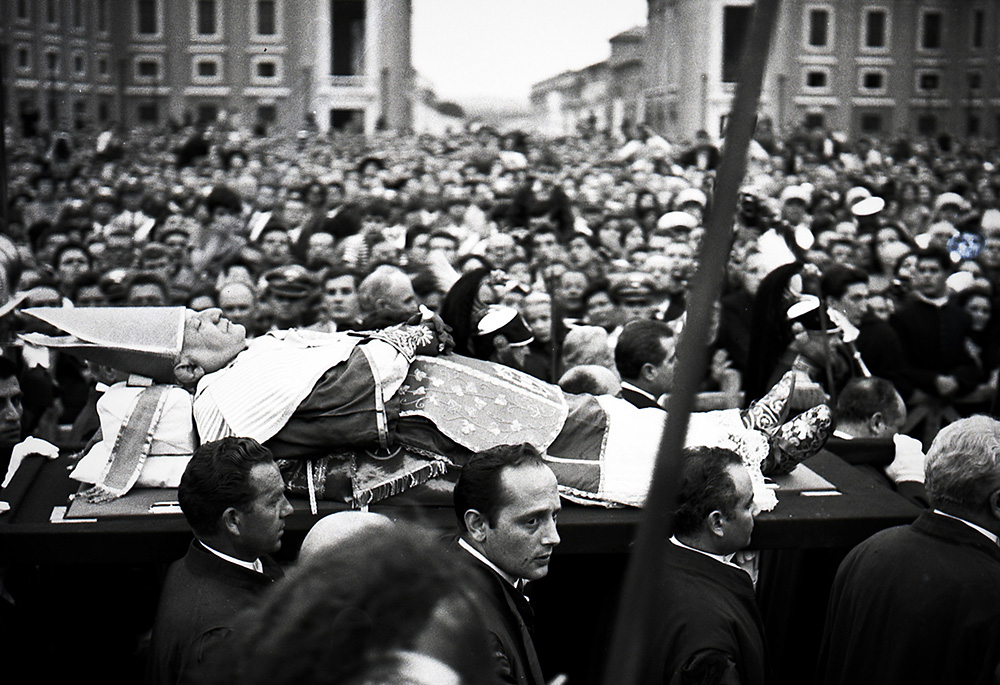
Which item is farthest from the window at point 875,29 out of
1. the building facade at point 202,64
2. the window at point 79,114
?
the window at point 79,114

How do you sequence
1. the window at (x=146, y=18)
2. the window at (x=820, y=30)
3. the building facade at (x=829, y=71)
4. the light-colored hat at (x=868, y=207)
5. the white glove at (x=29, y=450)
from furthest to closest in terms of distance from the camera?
the window at (x=820, y=30) → the building facade at (x=829, y=71) → the window at (x=146, y=18) → the light-colored hat at (x=868, y=207) → the white glove at (x=29, y=450)

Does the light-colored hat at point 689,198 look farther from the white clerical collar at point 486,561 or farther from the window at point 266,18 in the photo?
the white clerical collar at point 486,561

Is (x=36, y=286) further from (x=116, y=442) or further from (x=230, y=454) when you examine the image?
(x=230, y=454)

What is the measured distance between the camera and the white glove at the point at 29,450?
4.03 meters

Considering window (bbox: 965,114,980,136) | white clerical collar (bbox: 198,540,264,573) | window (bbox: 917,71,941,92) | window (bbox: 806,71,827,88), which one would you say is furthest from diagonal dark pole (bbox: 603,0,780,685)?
window (bbox: 806,71,827,88)

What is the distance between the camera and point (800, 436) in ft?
12.4

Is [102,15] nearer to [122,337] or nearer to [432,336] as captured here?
[122,337]

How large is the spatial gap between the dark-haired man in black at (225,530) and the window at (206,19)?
52.4 ft

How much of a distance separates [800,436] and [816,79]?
1925 cm

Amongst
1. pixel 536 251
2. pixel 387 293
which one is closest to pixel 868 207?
pixel 536 251

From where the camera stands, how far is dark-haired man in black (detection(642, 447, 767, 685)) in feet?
8.41

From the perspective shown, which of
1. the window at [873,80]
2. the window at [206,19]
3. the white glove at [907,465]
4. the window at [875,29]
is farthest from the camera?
the window at [873,80]

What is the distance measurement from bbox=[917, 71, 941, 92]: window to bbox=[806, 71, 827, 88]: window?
64.1 inches

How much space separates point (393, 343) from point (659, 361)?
125cm
